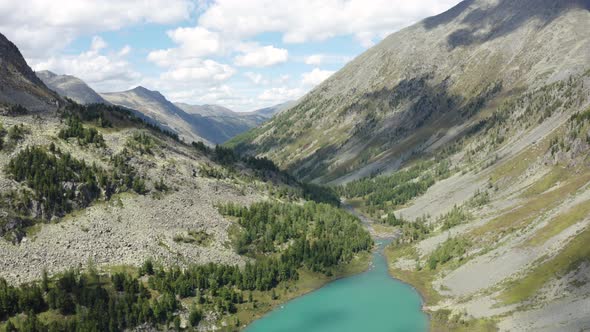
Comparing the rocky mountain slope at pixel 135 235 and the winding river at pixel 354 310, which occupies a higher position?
the rocky mountain slope at pixel 135 235

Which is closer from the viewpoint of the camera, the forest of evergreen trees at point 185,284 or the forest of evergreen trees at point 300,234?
the forest of evergreen trees at point 185,284

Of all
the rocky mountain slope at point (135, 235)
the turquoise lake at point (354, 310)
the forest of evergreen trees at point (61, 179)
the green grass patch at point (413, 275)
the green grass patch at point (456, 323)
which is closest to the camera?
the green grass patch at point (456, 323)

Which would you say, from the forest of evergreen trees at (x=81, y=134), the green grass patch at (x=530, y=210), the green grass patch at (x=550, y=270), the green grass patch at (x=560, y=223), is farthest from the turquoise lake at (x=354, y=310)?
the forest of evergreen trees at (x=81, y=134)

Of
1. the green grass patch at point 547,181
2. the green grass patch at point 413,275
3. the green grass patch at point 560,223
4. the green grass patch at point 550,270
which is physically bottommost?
the green grass patch at point 413,275

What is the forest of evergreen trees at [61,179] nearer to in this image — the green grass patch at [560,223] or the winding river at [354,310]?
the winding river at [354,310]

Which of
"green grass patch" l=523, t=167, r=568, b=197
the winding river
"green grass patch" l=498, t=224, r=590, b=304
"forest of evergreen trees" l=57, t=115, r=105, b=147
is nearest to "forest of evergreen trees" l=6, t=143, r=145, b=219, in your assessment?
"forest of evergreen trees" l=57, t=115, r=105, b=147

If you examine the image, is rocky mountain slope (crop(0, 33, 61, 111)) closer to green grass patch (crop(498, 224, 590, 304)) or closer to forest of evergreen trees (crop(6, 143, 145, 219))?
forest of evergreen trees (crop(6, 143, 145, 219))

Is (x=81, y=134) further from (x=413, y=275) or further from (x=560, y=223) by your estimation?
(x=560, y=223)

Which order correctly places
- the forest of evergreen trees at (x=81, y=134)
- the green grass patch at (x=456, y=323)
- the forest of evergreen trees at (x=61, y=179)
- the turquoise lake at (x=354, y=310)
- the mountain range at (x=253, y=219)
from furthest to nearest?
the forest of evergreen trees at (x=81, y=134) < the forest of evergreen trees at (x=61, y=179) < the turquoise lake at (x=354, y=310) < the mountain range at (x=253, y=219) < the green grass patch at (x=456, y=323)
